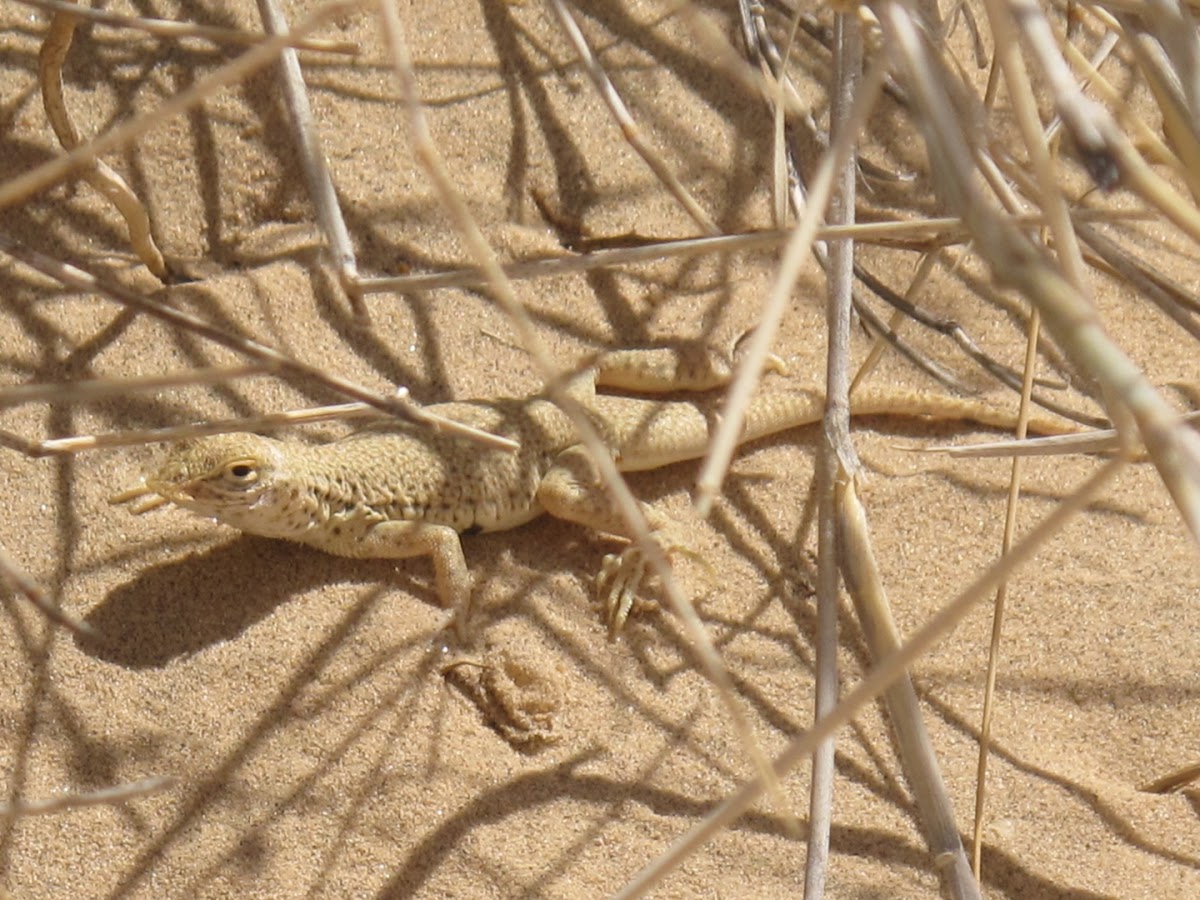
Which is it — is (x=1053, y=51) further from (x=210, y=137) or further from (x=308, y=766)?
(x=210, y=137)

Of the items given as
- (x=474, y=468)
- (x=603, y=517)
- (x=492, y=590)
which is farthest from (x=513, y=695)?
(x=474, y=468)

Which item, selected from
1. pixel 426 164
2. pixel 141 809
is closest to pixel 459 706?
pixel 141 809

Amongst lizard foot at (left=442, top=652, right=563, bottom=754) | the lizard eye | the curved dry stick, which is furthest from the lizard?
the curved dry stick

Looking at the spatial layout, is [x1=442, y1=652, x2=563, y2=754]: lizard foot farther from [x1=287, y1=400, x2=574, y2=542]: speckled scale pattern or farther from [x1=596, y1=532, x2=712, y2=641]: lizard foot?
[x1=287, y1=400, x2=574, y2=542]: speckled scale pattern

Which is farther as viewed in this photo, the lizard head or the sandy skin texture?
the lizard head

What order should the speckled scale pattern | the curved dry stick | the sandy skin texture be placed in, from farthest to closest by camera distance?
the speckled scale pattern, the curved dry stick, the sandy skin texture

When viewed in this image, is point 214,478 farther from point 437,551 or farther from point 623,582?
point 623,582

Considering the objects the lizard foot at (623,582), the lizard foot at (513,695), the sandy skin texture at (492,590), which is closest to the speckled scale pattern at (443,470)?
the sandy skin texture at (492,590)
